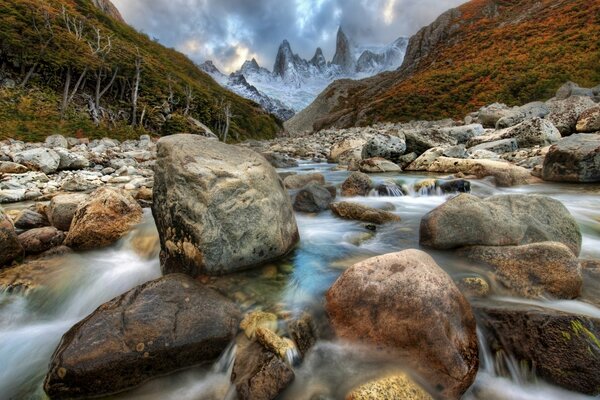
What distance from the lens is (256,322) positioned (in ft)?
10.6

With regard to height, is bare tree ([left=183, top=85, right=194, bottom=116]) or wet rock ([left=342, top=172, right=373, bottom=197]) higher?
bare tree ([left=183, top=85, right=194, bottom=116])

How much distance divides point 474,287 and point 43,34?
45.1 m

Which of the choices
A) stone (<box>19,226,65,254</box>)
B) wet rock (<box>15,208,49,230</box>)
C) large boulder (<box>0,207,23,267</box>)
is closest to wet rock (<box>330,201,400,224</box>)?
stone (<box>19,226,65,254</box>)

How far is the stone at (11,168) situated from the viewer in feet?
38.8

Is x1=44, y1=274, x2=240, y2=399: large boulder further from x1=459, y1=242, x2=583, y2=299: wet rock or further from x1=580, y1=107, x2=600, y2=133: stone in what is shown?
x1=580, y1=107, x2=600, y2=133: stone

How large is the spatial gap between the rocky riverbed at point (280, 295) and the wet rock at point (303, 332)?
0.02m

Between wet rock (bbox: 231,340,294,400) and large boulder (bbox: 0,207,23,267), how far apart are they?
385 cm

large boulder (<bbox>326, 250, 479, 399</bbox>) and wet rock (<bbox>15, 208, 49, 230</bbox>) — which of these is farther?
wet rock (<bbox>15, 208, 49, 230</bbox>)

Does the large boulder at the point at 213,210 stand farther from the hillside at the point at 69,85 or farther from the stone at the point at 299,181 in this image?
the hillside at the point at 69,85

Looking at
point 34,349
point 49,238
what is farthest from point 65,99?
point 34,349

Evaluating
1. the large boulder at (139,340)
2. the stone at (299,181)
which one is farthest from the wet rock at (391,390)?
the stone at (299,181)

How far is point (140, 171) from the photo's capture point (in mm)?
14086

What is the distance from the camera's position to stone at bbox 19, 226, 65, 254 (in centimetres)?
493

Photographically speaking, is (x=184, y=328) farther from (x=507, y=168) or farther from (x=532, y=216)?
(x=507, y=168)
